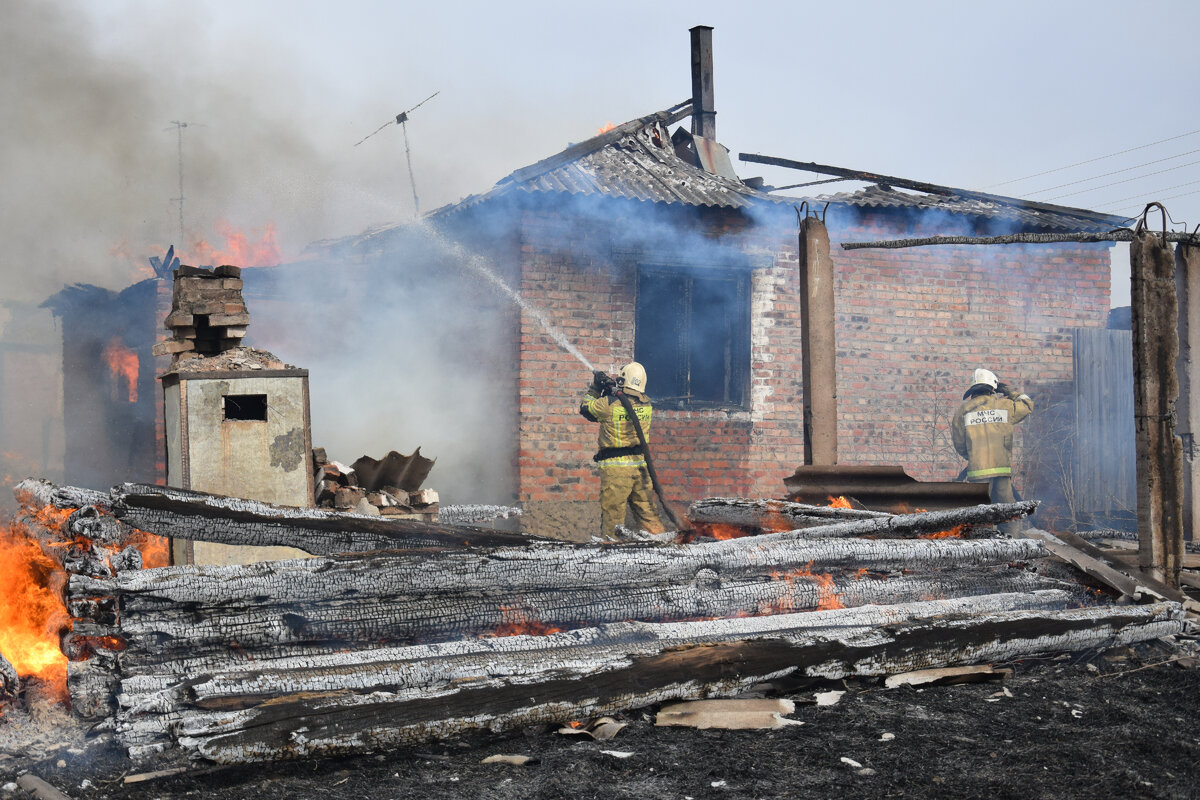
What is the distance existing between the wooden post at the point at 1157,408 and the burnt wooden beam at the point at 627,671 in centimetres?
87

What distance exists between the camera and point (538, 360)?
9.34 m

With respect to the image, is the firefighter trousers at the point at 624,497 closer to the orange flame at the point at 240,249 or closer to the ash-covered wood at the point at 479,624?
the ash-covered wood at the point at 479,624

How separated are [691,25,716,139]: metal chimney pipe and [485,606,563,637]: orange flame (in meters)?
11.3

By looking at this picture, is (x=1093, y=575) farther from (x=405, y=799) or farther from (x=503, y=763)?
(x=405, y=799)

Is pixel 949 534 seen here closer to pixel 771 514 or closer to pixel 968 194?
pixel 771 514

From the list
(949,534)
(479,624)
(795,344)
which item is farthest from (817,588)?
(795,344)

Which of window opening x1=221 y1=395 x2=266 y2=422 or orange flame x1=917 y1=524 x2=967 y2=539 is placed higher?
window opening x1=221 y1=395 x2=266 y2=422

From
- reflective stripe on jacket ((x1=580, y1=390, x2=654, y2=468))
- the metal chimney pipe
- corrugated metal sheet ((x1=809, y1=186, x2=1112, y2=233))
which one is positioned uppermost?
the metal chimney pipe

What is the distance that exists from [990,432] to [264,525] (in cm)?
685

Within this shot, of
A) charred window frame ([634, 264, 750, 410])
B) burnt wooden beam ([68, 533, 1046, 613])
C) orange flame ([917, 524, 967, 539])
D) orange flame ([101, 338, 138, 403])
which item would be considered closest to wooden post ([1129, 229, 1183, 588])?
burnt wooden beam ([68, 533, 1046, 613])

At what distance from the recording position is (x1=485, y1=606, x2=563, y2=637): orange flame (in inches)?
152

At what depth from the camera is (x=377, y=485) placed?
684 cm

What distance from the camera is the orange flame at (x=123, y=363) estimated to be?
42.5ft

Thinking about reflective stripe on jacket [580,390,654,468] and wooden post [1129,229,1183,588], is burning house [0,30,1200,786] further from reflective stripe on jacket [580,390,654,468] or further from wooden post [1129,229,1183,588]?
reflective stripe on jacket [580,390,654,468]
